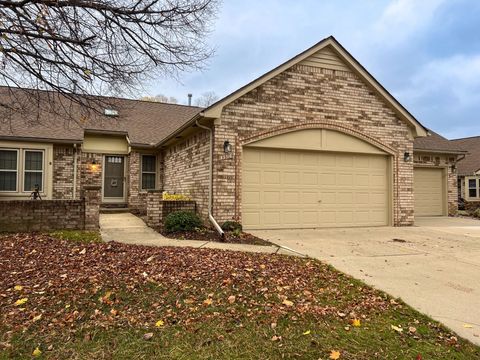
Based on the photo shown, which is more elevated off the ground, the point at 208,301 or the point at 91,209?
the point at 91,209

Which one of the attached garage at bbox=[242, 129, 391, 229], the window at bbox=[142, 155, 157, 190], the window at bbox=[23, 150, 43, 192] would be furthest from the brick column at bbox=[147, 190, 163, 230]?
the window at bbox=[23, 150, 43, 192]

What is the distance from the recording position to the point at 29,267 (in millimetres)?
5895

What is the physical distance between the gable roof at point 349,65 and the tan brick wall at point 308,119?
0.63 ft

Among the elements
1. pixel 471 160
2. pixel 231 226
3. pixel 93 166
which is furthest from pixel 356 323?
pixel 471 160

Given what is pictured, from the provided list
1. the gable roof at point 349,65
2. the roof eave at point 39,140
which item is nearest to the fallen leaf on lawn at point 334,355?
the gable roof at point 349,65

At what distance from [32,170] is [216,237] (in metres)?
9.28

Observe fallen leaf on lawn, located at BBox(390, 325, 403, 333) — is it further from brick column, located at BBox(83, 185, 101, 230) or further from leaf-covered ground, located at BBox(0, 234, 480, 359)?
brick column, located at BBox(83, 185, 101, 230)

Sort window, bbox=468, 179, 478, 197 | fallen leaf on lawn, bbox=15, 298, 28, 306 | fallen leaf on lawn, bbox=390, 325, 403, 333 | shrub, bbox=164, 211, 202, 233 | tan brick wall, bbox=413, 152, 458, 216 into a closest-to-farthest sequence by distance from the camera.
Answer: fallen leaf on lawn, bbox=390, 325, 403, 333 → fallen leaf on lawn, bbox=15, 298, 28, 306 → shrub, bbox=164, 211, 202, 233 → tan brick wall, bbox=413, 152, 458, 216 → window, bbox=468, 179, 478, 197

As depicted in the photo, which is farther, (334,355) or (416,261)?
(416,261)

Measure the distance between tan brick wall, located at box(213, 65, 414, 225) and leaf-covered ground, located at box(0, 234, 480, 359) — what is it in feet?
13.8

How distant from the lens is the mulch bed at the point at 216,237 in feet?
28.4

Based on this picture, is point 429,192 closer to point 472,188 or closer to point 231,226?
point 472,188

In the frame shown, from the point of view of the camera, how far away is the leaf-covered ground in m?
3.47

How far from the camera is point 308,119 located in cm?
1130
